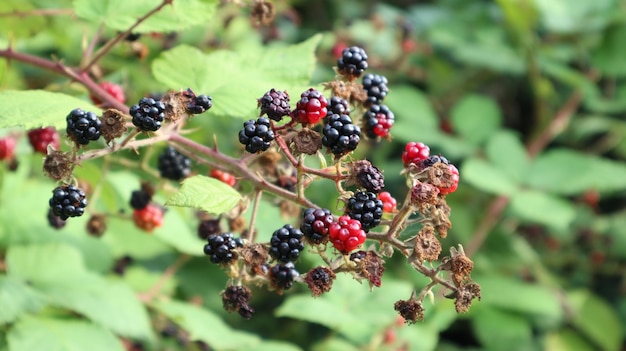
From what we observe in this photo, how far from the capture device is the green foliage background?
2.26 meters

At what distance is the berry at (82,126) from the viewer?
1535mm

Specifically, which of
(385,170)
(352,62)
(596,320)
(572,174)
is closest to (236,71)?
(352,62)

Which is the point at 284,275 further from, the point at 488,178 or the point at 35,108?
the point at 488,178

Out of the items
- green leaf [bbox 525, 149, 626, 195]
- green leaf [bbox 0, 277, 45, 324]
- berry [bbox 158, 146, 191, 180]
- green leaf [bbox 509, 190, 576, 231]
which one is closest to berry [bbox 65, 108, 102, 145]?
berry [bbox 158, 146, 191, 180]

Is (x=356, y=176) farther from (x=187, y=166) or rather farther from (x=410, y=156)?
(x=187, y=166)

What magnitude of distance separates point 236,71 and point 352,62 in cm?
43

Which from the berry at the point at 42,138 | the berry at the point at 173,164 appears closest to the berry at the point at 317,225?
the berry at the point at 173,164

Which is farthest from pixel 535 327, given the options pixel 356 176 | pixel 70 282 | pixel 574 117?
pixel 356 176

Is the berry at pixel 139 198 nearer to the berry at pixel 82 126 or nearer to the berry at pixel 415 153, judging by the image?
the berry at pixel 82 126

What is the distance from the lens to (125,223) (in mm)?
3303

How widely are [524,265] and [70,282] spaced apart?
2.77 meters

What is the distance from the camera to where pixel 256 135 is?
1.59m

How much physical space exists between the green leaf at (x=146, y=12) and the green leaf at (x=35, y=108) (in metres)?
0.45

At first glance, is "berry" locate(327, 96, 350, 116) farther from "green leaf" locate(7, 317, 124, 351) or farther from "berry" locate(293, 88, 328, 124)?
"green leaf" locate(7, 317, 124, 351)
